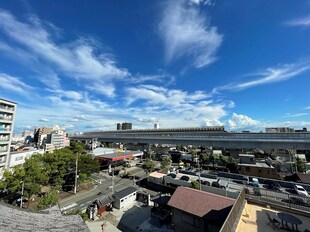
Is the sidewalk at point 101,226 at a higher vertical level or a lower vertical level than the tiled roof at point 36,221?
lower

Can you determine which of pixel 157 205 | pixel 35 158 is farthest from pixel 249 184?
pixel 35 158

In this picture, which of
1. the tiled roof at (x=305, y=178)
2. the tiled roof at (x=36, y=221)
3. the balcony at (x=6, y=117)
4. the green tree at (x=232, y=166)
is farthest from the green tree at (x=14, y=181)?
the tiled roof at (x=305, y=178)

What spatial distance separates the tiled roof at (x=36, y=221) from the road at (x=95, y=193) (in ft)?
49.9

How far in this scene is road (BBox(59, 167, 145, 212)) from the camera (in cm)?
2650

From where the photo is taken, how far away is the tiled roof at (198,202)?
14110 millimetres

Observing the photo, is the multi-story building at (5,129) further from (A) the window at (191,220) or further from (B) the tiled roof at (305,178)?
(B) the tiled roof at (305,178)

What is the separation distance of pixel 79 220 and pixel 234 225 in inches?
416

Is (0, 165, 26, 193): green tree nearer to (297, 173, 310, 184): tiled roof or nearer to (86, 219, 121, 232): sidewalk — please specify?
(86, 219, 121, 232): sidewalk

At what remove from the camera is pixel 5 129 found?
3894cm

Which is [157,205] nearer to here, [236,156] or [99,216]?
[99,216]

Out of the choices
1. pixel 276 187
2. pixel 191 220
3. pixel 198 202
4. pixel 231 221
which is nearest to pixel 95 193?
pixel 191 220

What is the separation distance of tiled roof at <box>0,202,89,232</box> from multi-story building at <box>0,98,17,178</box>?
35.6 m

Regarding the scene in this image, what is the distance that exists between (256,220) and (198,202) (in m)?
5.34

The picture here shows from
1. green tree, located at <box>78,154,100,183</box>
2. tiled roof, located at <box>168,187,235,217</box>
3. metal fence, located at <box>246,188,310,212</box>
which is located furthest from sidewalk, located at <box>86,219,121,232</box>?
metal fence, located at <box>246,188,310,212</box>
